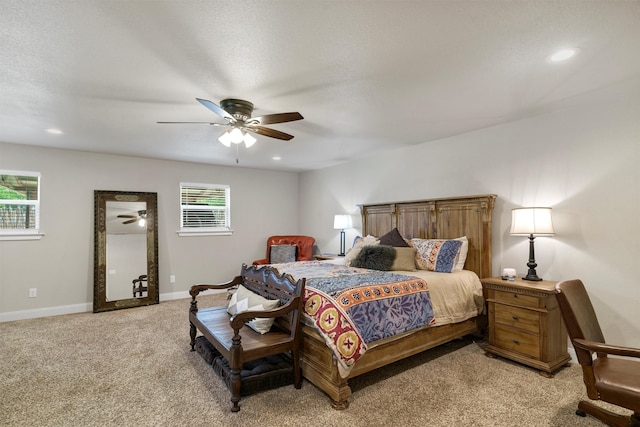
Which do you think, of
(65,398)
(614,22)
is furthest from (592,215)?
(65,398)

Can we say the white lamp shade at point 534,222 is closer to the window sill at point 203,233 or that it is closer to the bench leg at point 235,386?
the bench leg at point 235,386

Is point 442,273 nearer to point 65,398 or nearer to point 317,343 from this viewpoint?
point 317,343

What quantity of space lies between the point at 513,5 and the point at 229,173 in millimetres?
5306

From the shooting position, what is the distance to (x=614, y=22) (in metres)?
1.78

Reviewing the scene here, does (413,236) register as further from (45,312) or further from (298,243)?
(45,312)

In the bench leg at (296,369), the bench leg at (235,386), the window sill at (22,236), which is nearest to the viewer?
the bench leg at (235,386)

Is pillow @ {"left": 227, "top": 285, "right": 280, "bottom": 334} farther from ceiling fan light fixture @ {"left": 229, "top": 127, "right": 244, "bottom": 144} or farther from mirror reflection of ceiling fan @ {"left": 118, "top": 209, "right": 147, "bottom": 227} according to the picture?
mirror reflection of ceiling fan @ {"left": 118, "top": 209, "right": 147, "bottom": 227}

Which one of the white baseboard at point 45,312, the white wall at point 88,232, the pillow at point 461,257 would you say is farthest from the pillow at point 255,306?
the white baseboard at point 45,312

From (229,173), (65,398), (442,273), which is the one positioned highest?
(229,173)

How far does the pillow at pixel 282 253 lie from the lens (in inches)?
235

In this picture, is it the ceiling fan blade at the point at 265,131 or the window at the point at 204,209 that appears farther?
the window at the point at 204,209

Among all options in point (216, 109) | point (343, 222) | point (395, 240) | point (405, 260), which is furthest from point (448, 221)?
point (216, 109)

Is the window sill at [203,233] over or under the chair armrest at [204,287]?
over

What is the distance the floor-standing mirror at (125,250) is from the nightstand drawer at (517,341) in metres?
5.01
